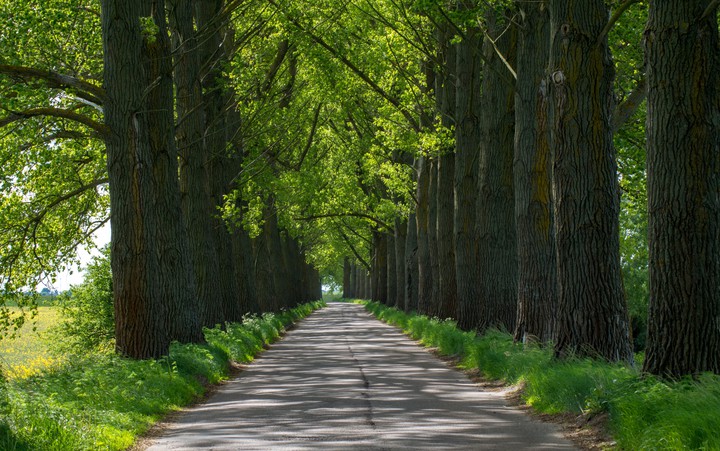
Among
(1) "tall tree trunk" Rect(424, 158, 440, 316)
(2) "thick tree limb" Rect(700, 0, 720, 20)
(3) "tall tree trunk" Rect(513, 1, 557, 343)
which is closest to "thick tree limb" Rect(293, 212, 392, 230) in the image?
(1) "tall tree trunk" Rect(424, 158, 440, 316)

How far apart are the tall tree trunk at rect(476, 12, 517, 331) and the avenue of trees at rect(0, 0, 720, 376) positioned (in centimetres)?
5

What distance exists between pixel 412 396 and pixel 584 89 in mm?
5119

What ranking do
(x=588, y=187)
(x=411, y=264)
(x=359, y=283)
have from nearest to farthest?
(x=588, y=187) < (x=411, y=264) < (x=359, y=283)

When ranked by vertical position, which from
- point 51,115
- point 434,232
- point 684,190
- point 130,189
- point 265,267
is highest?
point 51,115

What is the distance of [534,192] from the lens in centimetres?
1858

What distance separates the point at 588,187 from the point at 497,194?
8.92 m

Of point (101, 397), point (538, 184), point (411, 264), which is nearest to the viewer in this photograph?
point (101, 397)

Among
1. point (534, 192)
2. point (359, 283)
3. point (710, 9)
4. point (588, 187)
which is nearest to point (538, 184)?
point (534, 192)

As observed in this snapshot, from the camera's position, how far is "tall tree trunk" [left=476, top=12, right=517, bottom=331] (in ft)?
72.2

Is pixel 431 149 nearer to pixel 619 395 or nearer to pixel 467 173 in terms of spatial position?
pixel 467 173

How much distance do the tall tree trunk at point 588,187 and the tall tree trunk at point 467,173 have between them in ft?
39.7

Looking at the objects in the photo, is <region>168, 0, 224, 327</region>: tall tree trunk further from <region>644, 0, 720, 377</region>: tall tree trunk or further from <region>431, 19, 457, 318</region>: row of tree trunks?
<region>644, 0, 720, 377</region>: tall tree trunk

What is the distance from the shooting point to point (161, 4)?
62.6 feet

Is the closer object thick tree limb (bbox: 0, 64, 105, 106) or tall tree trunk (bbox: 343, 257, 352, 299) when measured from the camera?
thick tree limb (bbox: 0, 64, 105, 106)
